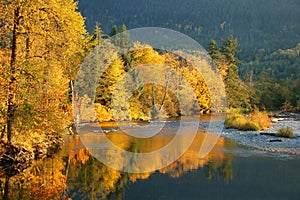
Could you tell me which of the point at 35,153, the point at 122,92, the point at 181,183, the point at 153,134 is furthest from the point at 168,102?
the point at 181,183

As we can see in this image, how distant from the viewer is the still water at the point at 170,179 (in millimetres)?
14023

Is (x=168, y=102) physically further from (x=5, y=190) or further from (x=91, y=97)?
(x=5, y=190)

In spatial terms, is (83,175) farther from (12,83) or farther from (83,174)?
(12,83)

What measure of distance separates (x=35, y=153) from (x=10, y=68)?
6.14 metres

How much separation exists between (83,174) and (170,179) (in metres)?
3.59

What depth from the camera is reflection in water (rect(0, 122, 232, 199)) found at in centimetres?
1398

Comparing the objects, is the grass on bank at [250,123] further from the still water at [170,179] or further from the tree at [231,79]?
the tree at [231,79]

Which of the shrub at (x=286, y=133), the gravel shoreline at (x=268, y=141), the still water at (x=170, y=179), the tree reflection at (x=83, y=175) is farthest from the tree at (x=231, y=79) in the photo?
the still water at (x=170, y=179)

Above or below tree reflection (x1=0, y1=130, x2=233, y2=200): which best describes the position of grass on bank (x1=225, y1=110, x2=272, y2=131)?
above

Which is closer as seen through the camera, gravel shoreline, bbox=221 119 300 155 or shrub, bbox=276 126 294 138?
gravel shoreline, bbox=221 119 300 155

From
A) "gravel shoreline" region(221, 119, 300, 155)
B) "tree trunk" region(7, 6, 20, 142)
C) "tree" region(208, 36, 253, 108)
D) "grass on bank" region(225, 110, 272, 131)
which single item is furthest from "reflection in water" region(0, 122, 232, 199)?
"tree" region(208, 36, 253, 108)

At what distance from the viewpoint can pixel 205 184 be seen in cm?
1542

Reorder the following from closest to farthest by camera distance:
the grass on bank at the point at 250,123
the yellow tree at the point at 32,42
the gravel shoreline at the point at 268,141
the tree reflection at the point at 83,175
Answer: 1. the tree reflection at the point at 83,175
2. the yellow tree at the point at 32,42
3. the gravel shoreline at the point at 268,141
4. the grass on bank at the point at 250,123

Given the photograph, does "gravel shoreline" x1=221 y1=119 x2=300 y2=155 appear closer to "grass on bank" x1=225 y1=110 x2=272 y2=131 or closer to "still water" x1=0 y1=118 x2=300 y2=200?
"grass on bank" x1=225 y1=110 x2=272 y2=131
